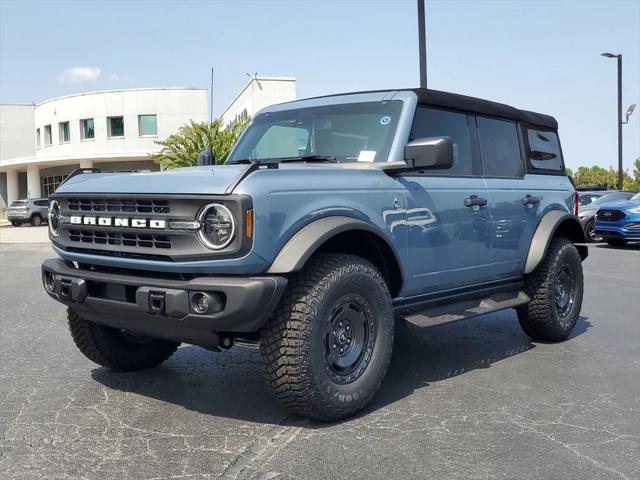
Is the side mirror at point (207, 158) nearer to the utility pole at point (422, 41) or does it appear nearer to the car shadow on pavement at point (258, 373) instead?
the car shadow on pavement at point (258, 373)

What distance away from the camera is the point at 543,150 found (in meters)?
6.45

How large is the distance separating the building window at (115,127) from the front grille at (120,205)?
43798mm

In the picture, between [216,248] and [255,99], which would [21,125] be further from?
[216,248]

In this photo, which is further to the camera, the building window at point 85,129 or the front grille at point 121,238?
the building window at point 85,129

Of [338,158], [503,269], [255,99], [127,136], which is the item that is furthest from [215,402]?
[127,136]

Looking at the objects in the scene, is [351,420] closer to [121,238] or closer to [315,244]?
[315,244]

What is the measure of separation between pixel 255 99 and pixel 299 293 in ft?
105

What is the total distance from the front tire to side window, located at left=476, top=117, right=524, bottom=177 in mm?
1939

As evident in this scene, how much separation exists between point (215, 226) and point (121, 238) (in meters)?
0.68

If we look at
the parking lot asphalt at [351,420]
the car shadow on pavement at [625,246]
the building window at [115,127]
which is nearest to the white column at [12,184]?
the building window at [115,127]

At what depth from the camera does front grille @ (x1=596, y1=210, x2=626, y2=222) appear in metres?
16.2

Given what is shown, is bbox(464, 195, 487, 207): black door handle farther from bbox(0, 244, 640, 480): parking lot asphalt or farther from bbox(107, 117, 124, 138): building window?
bbox(107, 117, 124, 138): building window

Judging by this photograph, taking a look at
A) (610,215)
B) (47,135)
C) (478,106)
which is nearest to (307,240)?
(478,106)

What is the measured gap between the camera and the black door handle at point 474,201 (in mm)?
4988
